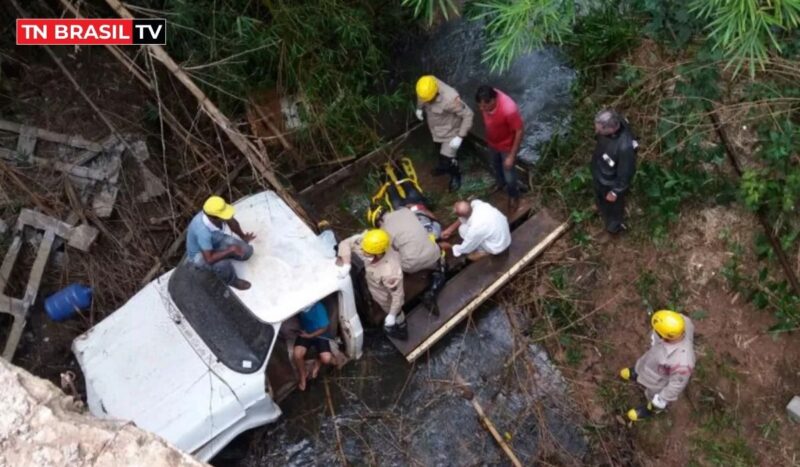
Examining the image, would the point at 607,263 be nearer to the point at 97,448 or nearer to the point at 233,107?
the point at 233,107

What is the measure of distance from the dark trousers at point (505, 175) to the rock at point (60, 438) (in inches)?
176

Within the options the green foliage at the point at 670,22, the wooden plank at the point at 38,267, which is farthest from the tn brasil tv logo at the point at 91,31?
the green foliage at the point at 670,22

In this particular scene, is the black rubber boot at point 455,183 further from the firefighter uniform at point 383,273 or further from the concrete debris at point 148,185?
the concrete debris at point 148,185

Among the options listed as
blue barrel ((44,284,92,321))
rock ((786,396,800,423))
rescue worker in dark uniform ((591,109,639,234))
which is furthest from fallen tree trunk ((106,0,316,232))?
rock ((786,396,800,423))

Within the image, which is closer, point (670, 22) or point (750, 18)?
point (750, 18)

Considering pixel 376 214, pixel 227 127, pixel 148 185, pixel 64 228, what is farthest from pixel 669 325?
pixel 64 228

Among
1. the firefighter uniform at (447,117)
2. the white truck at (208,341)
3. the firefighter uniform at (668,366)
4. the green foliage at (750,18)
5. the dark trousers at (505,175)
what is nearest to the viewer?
the green foliage at (750,18)

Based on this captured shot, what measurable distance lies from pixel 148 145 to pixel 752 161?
584cm

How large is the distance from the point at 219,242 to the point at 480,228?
2.18m

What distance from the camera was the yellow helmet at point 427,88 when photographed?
6113 mm

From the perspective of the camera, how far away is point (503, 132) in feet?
20.0

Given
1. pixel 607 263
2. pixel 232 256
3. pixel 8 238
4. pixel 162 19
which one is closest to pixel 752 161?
pixel 607 263

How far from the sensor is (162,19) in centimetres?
602

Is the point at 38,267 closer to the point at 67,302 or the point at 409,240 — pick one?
the point at 67,302
